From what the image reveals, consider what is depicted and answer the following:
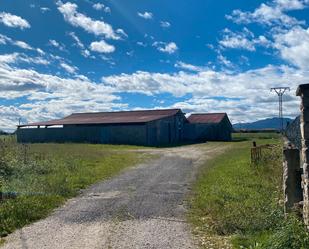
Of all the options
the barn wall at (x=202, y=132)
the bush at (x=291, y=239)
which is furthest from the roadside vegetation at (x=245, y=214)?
the barn wall at (x=202, y=132)

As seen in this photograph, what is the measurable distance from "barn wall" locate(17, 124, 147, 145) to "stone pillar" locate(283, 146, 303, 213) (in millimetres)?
34241

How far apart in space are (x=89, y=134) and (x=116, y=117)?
5.39 meters

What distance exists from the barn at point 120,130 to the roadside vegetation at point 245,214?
27.8 metres

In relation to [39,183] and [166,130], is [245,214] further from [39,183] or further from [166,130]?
[166,130]

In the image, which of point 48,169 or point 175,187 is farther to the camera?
point 48,169

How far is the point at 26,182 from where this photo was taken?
46.3 ft

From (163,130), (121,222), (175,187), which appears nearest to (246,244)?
(121,222)

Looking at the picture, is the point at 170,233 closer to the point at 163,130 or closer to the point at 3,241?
the point at 3,241

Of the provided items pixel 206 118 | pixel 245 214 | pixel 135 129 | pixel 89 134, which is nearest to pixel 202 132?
pixel 206 118

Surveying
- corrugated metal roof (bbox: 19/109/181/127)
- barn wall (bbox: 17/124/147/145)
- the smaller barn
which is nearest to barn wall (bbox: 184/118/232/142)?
the smaller barn

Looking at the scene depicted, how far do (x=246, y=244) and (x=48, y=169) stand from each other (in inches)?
479

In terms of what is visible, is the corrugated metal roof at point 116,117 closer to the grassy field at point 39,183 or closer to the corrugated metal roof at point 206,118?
the corrugated metal roof at point 206,118

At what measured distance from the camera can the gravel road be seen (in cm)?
762

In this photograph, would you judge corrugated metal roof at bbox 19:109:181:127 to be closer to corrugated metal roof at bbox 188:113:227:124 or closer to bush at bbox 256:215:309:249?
corrugated metal roof at bbox 188:113:227:124
